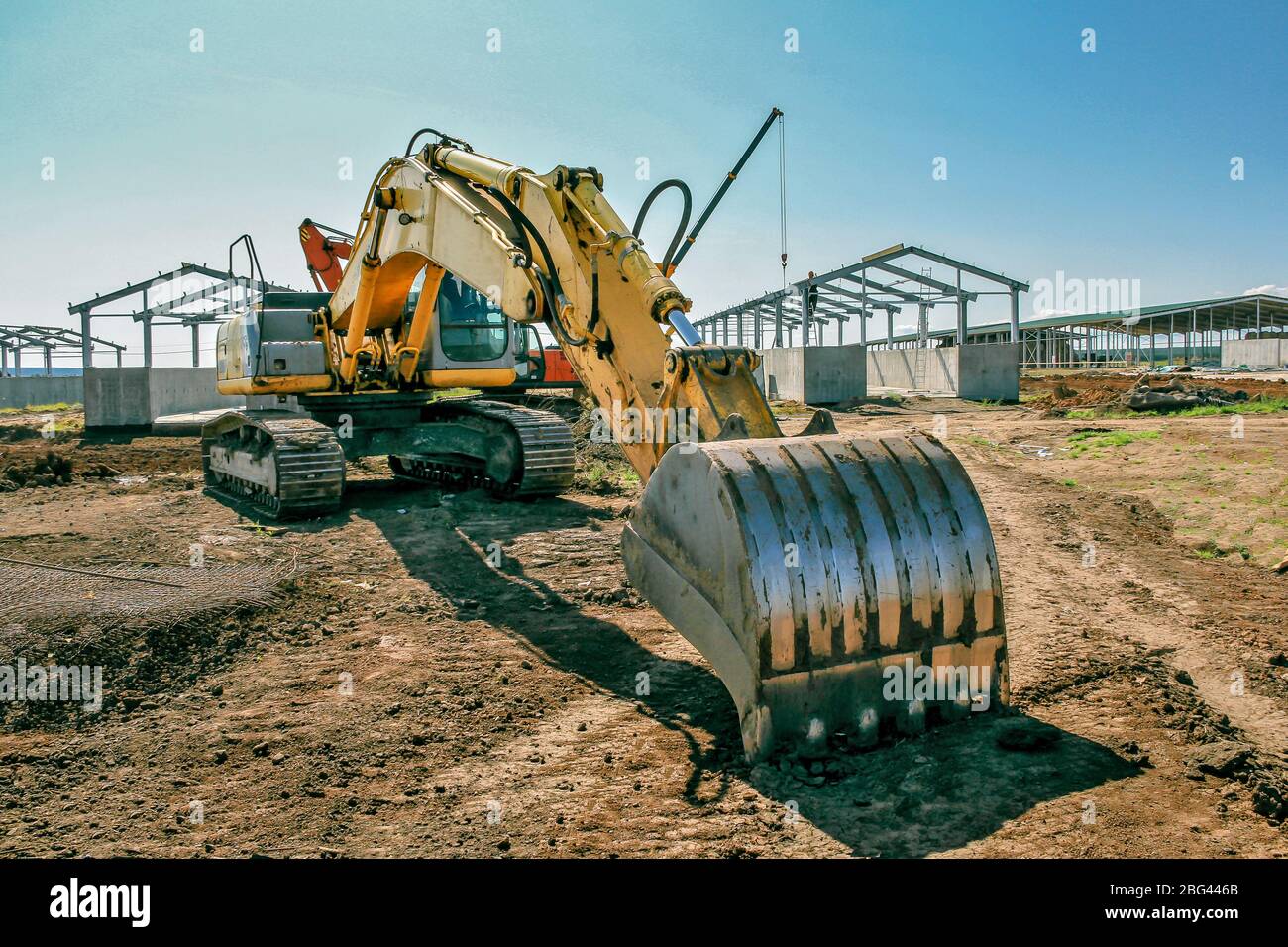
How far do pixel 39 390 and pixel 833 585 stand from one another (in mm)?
34196

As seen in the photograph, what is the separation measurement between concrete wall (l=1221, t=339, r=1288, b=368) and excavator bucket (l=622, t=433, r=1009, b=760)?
137 feet

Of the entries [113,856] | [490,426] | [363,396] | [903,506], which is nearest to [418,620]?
[113,856]

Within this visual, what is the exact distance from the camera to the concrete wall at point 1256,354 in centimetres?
3856

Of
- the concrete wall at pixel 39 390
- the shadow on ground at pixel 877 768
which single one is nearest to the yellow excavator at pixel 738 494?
the shadow on ground at pixel 877 768

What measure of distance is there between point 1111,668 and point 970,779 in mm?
1660

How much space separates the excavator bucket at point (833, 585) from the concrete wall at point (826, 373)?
2216cm

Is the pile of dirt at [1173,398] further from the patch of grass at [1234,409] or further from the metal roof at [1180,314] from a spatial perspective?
the metal roof at [1180,314]

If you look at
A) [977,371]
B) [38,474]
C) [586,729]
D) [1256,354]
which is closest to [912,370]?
[977,371]

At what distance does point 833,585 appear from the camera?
3777 millimetres

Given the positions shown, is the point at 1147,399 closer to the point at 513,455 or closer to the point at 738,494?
the point at 513,455

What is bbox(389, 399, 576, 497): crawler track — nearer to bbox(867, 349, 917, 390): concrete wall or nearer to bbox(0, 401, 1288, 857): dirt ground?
bbox(0, 401, 1288, 857): dirt ground

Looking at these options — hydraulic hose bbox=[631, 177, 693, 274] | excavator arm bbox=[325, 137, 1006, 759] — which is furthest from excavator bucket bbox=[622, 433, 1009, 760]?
hydraulic hose bbox=[631, 177, 693, 274]

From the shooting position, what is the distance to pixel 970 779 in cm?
351

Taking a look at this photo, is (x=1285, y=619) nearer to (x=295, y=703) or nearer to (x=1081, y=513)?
(x=1081, y=513)
